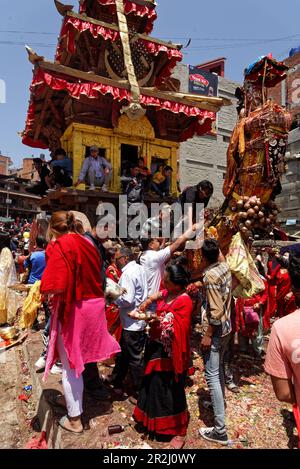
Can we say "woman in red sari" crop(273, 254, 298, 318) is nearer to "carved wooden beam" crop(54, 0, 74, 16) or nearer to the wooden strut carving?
the wooden strut carving

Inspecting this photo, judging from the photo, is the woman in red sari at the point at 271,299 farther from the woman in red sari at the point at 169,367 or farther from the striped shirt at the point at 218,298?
the woman in red sari at the point at 169,367

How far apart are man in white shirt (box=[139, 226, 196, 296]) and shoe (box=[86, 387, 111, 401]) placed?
133 centimetres

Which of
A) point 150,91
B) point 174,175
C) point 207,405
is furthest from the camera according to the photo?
point 174,175

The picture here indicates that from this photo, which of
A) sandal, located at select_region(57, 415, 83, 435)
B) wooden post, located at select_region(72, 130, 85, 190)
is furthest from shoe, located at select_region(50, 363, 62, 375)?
wooden post, located at select_region(72, 130, 85, 190)

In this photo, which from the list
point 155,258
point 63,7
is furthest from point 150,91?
point 155,258

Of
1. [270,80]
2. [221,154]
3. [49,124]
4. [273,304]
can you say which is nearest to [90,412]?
[273,304]

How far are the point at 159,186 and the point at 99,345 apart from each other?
260 inches

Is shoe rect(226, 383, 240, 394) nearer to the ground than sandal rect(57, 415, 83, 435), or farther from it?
nearer to the ground

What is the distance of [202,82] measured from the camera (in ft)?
76.8

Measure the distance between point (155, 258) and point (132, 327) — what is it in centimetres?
93

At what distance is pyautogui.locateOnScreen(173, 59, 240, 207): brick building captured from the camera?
2259 cm

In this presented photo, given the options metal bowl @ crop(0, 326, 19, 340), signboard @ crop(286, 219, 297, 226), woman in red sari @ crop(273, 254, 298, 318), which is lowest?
metal bowl @ crop(0, 326, 19, 340)

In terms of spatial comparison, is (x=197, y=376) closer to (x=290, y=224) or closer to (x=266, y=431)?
(x=266, y=431)

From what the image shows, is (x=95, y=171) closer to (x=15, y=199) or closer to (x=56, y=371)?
(x=56, y=371)
